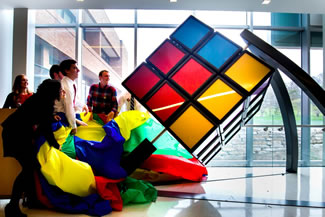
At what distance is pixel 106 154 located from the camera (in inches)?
130

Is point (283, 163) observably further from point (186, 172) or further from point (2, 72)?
point (2, 72)

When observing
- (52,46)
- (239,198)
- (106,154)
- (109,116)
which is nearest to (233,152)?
(239,198)

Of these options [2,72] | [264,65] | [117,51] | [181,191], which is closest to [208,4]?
[117,51]

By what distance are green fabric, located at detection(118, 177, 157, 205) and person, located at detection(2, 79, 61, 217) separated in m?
1.19

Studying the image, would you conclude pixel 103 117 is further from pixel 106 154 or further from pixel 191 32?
pixel 191 32

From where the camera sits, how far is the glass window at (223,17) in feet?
24.1

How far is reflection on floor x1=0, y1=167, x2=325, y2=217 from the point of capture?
111 inches

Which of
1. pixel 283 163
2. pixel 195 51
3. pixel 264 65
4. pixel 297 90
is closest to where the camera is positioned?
pixel 264 65

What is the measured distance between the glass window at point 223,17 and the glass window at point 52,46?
411 centimetres

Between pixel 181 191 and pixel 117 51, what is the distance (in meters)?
5.13

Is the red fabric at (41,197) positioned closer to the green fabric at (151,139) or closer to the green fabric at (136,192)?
the green fabric at (136,192)

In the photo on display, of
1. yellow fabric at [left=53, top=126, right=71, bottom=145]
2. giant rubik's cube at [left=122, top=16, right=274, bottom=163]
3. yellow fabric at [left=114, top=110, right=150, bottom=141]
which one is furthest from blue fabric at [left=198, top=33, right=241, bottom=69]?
yellow fabric at [left=53, top=126, right=71, bottom=145]

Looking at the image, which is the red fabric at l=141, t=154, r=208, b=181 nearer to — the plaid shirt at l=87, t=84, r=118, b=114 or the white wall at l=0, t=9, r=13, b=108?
the plaid shirt at l=87, t=84, r=118, b=114

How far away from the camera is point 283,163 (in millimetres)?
5512
